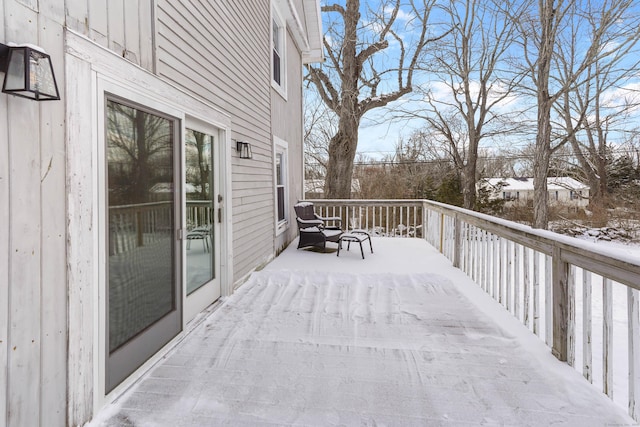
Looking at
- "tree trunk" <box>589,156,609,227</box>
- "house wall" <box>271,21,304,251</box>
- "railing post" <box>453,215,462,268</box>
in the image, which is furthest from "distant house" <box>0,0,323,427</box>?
"tree trunk" <box>589,156,609,227</box>

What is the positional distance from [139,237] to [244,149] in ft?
7.40

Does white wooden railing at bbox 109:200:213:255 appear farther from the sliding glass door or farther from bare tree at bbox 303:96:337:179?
bare tree at bbox 303:96:337:179

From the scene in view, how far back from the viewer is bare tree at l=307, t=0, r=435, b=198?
35.7ft

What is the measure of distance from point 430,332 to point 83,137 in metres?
2.66

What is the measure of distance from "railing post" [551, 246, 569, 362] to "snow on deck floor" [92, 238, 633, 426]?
0.34 feet

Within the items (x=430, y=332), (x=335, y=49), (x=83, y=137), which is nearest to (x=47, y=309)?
(x=83, y=137)

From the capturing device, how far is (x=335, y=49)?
1181cm

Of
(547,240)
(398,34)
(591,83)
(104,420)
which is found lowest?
(104,420)

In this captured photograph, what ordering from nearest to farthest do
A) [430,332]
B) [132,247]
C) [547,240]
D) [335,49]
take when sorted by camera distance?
1. [132,247]
2. [547,240]
3. [430,332]
4. [335,49]

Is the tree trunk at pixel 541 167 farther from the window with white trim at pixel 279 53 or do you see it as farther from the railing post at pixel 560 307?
the railing post at pixel 560 307

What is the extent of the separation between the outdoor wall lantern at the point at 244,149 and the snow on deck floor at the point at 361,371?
5.20 ft

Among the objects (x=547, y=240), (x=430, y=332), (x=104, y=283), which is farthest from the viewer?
(x=430, y=332)

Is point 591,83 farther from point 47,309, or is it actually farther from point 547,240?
point 47,309

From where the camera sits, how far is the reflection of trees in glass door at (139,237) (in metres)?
2.04
